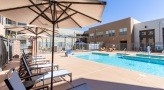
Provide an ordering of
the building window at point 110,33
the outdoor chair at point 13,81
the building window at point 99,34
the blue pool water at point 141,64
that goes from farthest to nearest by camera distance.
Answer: the building window at point 99,34, the building window at point 110,33, the blue pool water at point 141,64, the outdoor chair at point 13,81

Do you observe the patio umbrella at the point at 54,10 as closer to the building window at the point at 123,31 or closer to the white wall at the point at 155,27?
the white wall at the point at 155,27

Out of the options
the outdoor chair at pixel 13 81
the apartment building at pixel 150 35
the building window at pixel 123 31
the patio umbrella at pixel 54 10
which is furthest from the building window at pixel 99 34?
the outdoor chair at pixel 13 81

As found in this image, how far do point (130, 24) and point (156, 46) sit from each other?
6851 millimetres

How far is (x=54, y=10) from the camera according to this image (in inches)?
97.4

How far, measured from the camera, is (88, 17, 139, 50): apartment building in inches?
990

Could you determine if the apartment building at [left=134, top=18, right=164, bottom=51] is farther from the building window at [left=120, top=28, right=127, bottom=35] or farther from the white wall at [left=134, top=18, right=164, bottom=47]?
the building window at [left=120, top=28, right=127, bottom=35]

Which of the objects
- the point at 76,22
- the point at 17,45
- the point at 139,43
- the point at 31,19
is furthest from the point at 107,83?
the point at 139,43

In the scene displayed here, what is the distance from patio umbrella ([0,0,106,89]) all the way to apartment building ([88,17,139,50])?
2376 cm

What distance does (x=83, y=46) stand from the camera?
83.7 ft

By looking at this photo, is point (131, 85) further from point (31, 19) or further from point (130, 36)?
point (130, 36)

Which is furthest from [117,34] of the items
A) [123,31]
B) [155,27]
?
[155,27]

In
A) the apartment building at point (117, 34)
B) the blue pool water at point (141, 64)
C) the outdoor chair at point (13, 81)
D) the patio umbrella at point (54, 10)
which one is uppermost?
the apartment building at point (117, 34)

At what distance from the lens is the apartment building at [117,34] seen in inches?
990

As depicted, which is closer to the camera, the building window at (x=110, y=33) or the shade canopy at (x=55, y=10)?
the shade canopy at (x=55, y=10)
